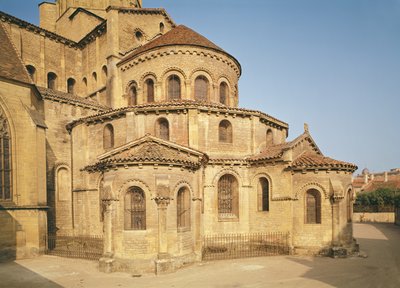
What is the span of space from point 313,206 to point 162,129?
10.6 m

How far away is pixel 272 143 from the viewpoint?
23281mm

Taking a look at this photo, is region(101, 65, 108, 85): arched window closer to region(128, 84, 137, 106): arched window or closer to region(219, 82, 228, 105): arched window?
region(128, 84, 137, 106): arched window

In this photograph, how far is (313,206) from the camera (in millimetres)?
18766

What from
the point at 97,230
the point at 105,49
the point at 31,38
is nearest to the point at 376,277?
the point at 97,230

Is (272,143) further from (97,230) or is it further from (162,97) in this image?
(97,230)

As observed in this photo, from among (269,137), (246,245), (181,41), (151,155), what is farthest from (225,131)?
(181,41)

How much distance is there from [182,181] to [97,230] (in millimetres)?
8422

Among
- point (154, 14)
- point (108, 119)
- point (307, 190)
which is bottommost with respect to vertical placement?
point (307, 190)

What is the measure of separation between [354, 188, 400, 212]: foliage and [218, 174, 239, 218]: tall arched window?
3618 centimetres

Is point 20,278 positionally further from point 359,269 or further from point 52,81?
point 52,81

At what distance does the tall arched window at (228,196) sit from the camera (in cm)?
2008

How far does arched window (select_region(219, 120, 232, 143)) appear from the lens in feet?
68.2

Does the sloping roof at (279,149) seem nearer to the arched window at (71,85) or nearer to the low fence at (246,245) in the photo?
the low fence at (246,245)

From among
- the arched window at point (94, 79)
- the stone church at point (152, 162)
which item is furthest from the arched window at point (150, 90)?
the arched window at point (94, 79)
